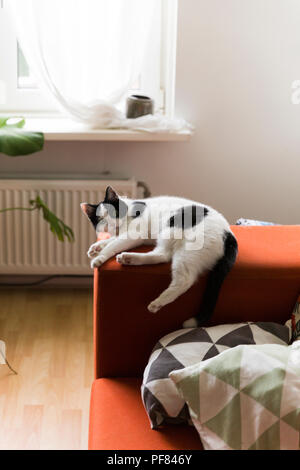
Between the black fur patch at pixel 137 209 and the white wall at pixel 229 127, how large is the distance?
1056 millimetres

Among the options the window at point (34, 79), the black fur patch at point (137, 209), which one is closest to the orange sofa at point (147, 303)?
the black fur patch at point (137, 209)

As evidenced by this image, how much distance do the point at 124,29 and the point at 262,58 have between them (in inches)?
24.3

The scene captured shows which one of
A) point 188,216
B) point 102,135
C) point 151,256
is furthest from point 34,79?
point 151,256

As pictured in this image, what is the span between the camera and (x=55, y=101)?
2.61m

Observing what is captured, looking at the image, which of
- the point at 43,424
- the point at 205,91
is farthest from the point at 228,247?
the point at 205,91

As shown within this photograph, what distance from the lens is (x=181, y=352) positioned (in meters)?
1.42

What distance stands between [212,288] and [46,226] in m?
1.42

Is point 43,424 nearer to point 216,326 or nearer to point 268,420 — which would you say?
point 216,326

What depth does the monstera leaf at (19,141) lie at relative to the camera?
2.29 metres

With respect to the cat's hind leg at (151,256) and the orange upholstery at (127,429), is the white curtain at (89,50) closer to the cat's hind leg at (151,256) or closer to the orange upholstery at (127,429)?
the cat's hind leg at (151,256)

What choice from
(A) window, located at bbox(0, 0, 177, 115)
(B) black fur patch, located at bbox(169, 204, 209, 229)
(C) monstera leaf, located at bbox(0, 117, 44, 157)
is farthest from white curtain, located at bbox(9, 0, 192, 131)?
(B) black fur patch, located at bbox(169, 204, 209, 229)

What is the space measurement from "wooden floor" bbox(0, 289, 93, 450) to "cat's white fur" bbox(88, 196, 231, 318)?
0.66 metres

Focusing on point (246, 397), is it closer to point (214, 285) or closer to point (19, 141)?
point (214, 285)

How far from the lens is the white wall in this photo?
259 centimetres
